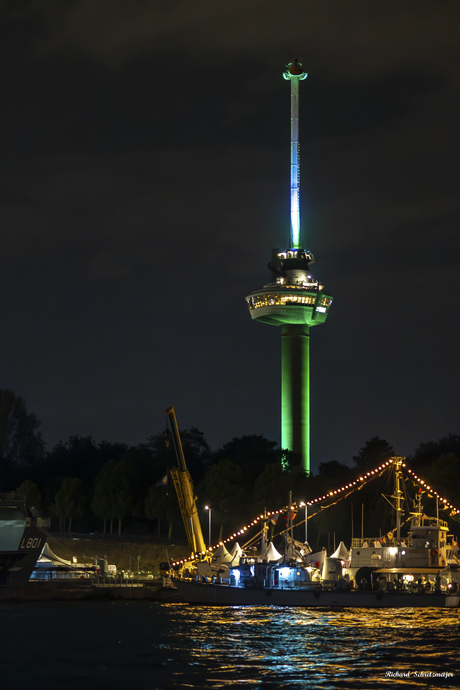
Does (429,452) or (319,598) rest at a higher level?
(429,452)

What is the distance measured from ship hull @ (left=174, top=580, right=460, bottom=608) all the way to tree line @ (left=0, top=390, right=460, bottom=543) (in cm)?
3901

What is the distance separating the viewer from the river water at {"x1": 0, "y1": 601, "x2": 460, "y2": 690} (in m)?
48.1

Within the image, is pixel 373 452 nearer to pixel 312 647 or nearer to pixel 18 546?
pixel 18 546

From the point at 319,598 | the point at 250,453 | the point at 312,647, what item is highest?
the point at 250,453

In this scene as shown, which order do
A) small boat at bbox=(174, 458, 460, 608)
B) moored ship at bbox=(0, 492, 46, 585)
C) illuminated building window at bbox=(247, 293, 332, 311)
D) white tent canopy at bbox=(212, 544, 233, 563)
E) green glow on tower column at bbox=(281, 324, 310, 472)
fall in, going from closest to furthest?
small boat at bbox=(174, 458, 460, 608), white tent canopy at bbox=(212, 544, 233, 563), moored ship at bbox=(0, 492, 46, 585), green glow on tower column at bbox=(281, 324, 310, 472), illuminated building window at bbox=(247, 293, 332, 311)

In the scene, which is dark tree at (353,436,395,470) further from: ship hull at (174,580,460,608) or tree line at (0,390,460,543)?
ship hull at (174,580,460,608)

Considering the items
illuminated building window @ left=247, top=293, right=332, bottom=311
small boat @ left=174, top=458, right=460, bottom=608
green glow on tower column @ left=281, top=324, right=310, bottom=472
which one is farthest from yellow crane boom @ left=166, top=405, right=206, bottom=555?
illuminated building window @ left=247, top=293, right=332, bottom=311

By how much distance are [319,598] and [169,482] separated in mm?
68190

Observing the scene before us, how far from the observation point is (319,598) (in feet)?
274

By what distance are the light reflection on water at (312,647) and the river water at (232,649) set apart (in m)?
0.06

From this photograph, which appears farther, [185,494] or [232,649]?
[185,494]

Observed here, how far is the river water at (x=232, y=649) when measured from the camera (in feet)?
158

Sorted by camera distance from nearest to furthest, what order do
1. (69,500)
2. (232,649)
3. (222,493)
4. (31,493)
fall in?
1. (232,649)
2. (222,493)
3. (69,500)
4. (31,493)

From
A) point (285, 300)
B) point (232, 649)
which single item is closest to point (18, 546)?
point (232, 649)
